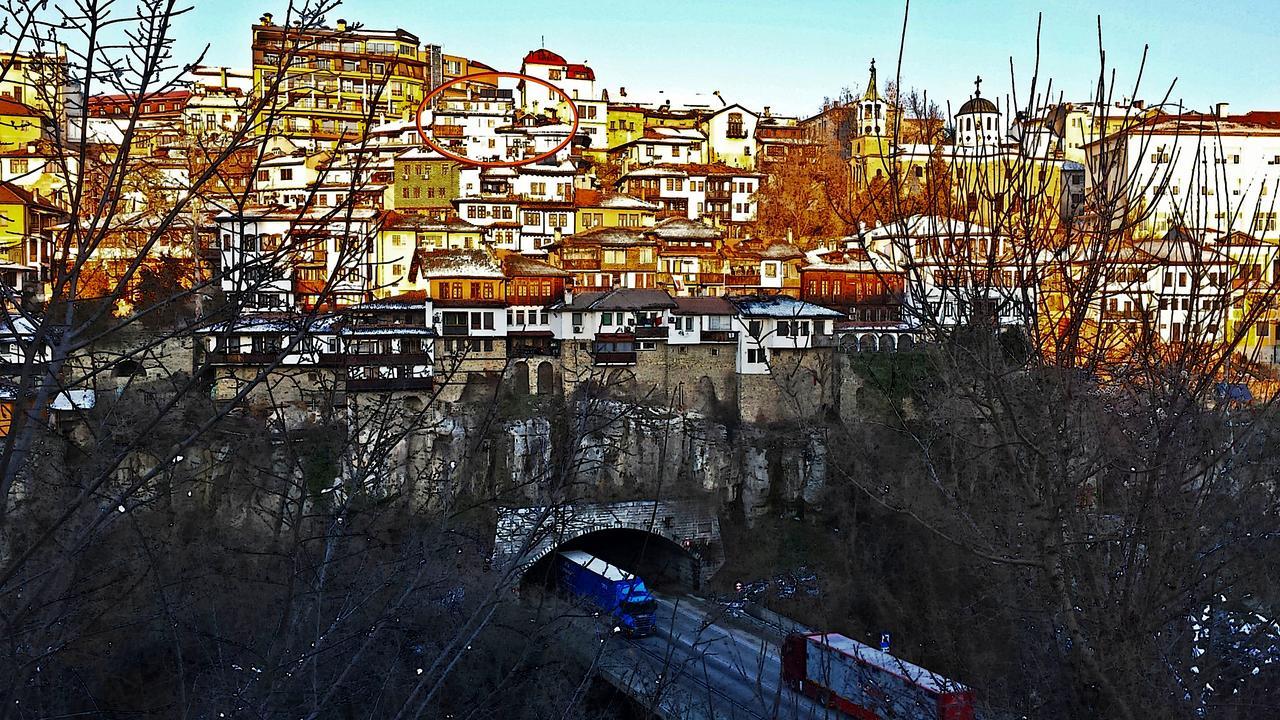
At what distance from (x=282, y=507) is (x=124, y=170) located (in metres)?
1.44

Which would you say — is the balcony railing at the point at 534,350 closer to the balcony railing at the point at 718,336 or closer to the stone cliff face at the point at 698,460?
the stone cliff face at the point at 698,460

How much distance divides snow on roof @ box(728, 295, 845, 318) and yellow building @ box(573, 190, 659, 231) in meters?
5.61

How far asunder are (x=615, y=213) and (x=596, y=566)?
14.7 m

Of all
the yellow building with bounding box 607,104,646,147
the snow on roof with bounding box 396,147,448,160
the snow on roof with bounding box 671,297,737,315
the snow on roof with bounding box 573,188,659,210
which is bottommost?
the snow on roof with bounding box 671,297,737,315

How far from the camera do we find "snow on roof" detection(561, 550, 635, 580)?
59.7ft

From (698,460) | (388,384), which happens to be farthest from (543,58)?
(388,384)

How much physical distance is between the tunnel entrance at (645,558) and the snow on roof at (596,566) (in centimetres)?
90

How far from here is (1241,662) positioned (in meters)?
10.8

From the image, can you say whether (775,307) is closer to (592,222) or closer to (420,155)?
(592,222)

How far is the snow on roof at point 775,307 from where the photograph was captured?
81.1ft

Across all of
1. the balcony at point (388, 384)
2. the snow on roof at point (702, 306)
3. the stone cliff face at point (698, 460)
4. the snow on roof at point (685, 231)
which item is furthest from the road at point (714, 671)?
the snow on roof at point (685, 231)

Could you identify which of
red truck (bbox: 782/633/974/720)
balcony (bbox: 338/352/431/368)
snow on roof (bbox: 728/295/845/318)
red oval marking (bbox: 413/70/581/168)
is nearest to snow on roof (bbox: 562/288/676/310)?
snow on roof (bbox: 728/295/845/318)

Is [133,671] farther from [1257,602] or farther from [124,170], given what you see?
[1257,602]

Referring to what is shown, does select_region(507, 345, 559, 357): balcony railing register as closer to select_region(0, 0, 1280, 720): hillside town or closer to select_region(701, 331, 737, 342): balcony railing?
select_region(0, 0, 1280, 720): hillside town
